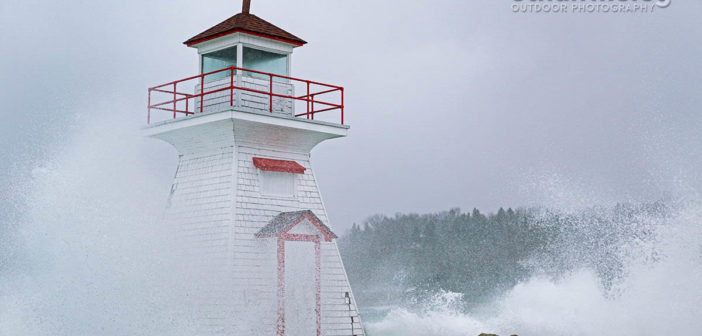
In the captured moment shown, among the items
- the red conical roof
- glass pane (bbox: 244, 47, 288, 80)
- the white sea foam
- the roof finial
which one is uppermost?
the roof finial

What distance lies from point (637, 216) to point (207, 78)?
10712 mm

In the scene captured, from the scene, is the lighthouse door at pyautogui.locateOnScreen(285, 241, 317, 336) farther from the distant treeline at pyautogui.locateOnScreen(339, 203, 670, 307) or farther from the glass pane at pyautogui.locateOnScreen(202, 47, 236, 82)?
the distant treeline at pyautogui.locateOnScreen(339, 203, 670, 307)

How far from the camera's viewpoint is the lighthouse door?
63.8 ft

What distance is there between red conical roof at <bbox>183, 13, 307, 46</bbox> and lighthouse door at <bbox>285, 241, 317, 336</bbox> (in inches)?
177

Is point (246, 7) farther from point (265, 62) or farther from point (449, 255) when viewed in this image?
point (449, 255)

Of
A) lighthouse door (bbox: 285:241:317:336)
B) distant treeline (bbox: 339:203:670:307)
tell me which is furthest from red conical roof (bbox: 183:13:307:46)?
distant treeline (bbox: 339:203:670:307)

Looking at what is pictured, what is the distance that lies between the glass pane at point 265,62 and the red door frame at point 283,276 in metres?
3.61

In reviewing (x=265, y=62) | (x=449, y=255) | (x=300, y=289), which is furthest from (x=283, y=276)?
(x=449, y=255)

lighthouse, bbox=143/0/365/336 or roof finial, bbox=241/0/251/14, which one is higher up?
roof finial, bbox=241/0/251/14

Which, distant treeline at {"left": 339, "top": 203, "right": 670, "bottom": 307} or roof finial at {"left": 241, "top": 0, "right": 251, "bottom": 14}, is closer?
roof finial at {"left": 241, "top": 0, "right": 251, "bottom": 14}

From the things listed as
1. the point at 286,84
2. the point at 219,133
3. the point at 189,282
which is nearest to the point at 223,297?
the point at 189,282

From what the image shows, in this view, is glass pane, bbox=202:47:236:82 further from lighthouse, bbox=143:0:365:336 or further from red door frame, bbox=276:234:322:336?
red door frame, bbox=276:234:322:336

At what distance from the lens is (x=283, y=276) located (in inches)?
759

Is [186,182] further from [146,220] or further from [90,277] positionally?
[90,277]
